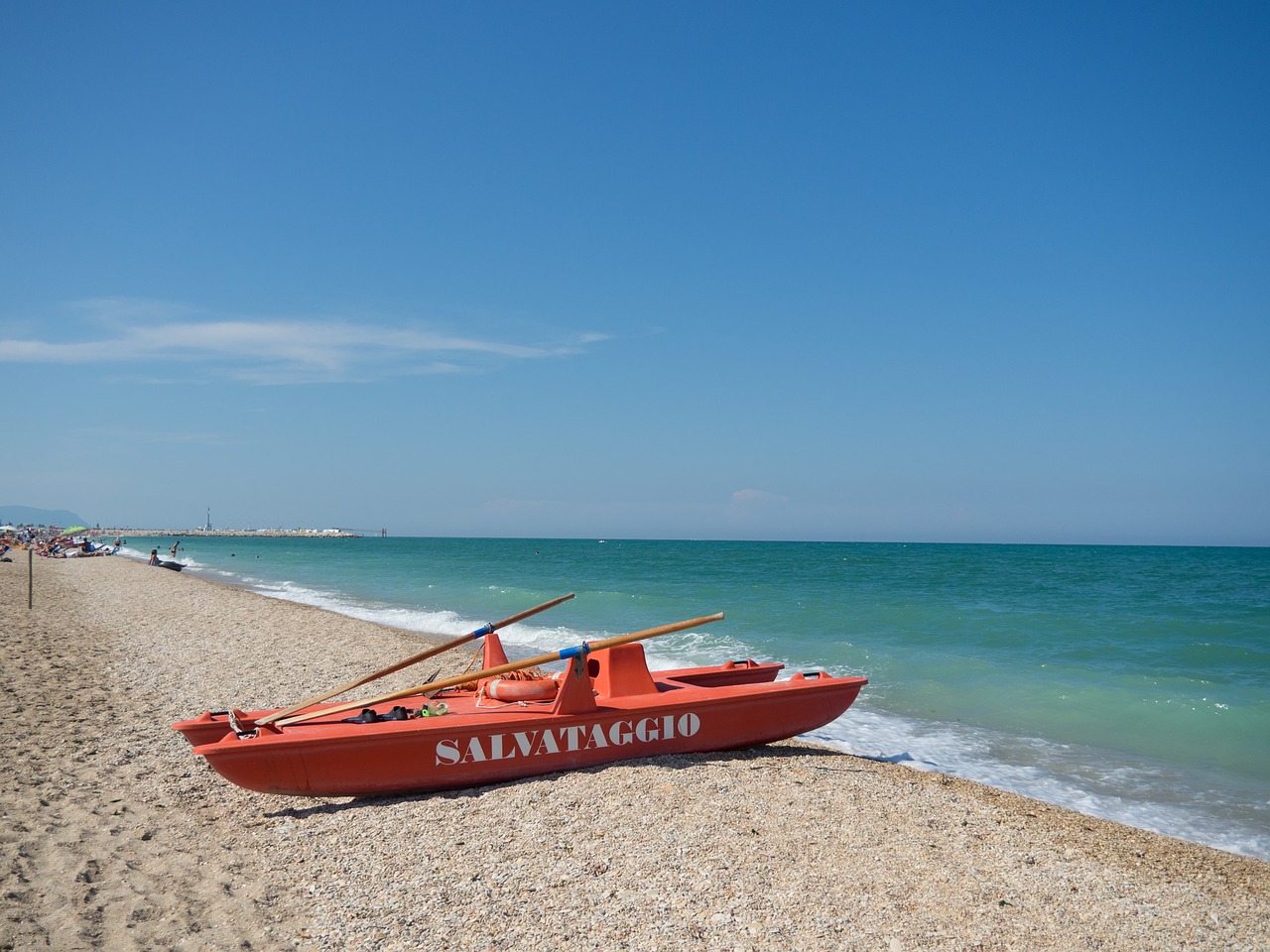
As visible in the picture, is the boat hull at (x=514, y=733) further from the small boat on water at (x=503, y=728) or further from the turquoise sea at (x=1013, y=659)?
the turquoise sea at (x=1013, y=659)

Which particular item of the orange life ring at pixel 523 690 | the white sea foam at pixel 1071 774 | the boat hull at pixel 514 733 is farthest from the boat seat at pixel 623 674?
the white sea foam at pixel 1071 774

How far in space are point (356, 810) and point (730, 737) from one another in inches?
130

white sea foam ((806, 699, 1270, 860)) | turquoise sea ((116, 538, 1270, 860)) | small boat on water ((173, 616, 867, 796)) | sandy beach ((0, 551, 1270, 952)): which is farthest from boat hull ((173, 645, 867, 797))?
turquoise sea ((116, 538, 1270, 860))

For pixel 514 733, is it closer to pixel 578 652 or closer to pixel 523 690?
pixel 523 690

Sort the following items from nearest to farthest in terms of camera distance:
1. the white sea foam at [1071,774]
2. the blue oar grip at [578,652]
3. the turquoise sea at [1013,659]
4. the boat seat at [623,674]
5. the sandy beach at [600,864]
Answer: the sandy beach at [600,864], the blue oar grip at [578,652], the white sea foam at [1071,774], the boat seat at [623,674], the turquoise sea at [1013,659]

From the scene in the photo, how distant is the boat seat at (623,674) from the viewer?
7.09 meters

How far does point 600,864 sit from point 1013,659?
39.6ft

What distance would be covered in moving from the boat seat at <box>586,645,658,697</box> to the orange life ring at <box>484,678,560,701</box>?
0.41 m

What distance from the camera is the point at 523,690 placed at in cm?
688

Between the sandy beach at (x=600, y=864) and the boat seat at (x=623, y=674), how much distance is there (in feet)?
2.38

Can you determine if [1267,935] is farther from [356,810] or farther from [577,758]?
[356,810]

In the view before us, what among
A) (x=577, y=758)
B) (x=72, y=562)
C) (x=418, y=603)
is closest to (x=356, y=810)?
(x=577, y=758)

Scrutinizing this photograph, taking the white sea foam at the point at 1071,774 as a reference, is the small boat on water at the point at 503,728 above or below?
above

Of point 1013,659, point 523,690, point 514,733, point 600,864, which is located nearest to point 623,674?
point 523,690
